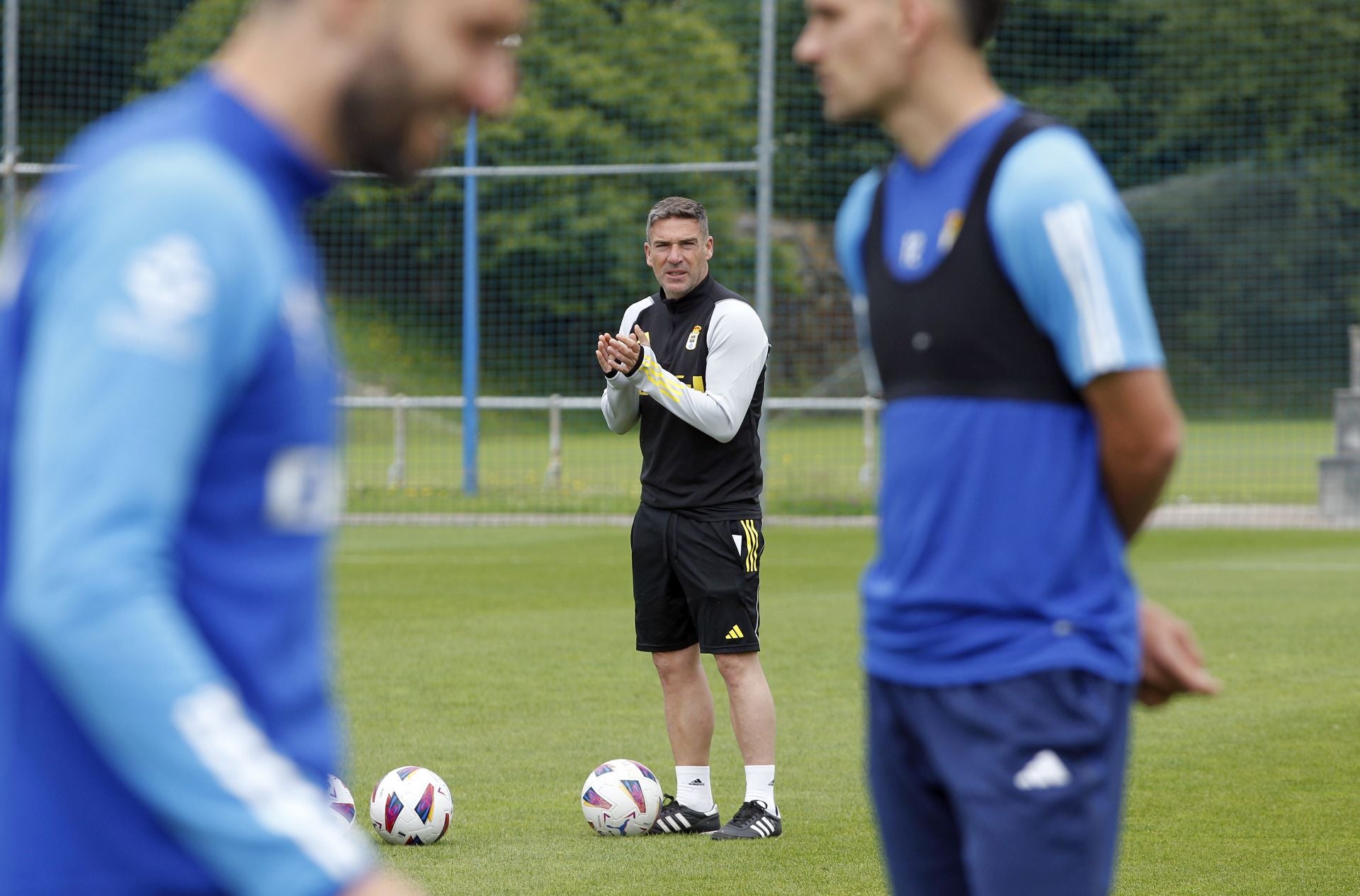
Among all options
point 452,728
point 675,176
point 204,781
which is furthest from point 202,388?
point 675,176

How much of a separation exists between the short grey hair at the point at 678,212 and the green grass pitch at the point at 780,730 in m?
2.45

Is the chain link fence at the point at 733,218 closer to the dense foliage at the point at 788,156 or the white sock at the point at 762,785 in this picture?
the dense foliage at the point at 788,156

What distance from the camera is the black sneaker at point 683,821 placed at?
7.07 metres

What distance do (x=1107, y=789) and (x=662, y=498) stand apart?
4.63 m

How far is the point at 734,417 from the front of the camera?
7.11 metres

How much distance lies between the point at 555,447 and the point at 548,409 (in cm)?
64

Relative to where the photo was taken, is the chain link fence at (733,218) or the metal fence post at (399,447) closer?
the chain link fence at (733,218)

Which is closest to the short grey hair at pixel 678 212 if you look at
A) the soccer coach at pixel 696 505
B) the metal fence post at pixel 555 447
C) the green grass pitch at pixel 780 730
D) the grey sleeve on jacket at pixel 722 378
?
the soccer coach at pixel 696 505

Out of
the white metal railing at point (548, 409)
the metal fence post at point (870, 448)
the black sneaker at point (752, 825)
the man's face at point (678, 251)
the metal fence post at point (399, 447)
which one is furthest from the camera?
the metal fence post at point (399, 447)

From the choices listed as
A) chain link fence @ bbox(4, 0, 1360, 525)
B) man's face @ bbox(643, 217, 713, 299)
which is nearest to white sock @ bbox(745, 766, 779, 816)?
man's face @ bbox(643, 217, 713, 299)

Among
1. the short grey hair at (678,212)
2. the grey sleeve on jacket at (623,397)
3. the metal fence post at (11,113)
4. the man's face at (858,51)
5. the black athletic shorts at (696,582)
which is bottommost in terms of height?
the black athletic shorts at (696,582)

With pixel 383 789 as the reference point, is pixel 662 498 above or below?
above

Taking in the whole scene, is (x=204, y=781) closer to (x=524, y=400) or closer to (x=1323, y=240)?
(x=524, y=400)

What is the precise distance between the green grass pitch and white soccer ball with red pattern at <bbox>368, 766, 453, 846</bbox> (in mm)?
99
